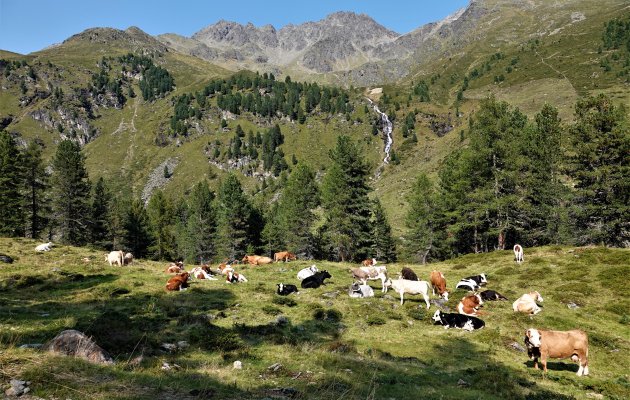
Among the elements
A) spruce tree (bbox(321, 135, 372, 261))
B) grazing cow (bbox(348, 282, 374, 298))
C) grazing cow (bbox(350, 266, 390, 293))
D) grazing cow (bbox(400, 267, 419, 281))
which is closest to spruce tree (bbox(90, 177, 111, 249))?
spruce tree (bbox(321, 135, 372, 261))

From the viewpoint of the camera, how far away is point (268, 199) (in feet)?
548

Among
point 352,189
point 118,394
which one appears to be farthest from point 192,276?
point 352,189

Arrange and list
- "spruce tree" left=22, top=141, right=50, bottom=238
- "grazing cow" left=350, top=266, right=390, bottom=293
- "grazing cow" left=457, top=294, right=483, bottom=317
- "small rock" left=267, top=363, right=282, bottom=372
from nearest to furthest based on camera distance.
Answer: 1. "small rock" left=267, top=363, right=282, bottom=372
2. "grazing cow" left=457, top=294, right=483, bottom=317
3. "grazing cow" left=350, top=266, right=390, bottom=293
4. "spruce tree" left=22, top=141, right=50, bottom=238

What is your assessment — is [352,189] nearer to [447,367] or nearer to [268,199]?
[447,367]

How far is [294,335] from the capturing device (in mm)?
15938

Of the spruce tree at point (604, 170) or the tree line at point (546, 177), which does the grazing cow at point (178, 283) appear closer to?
the tree line at point (546, 177)

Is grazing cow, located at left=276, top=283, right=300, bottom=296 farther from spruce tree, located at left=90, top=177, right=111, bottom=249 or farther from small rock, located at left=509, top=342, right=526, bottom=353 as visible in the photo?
spruce tree, located at left=90, top=177, right=111, bottom=249

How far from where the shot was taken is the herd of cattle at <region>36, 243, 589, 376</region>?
14.1 m

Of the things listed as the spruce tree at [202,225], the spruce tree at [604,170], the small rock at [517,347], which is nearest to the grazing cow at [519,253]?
the spruce tree at [604,170]

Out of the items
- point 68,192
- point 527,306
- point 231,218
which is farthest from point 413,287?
point 68,192

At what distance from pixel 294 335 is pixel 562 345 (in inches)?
411

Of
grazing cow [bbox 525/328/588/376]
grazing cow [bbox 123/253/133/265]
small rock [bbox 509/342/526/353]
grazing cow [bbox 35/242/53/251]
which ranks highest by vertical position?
grazing cow [bbox 35/242/53/251]

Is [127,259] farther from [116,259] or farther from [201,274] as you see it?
[201,274]

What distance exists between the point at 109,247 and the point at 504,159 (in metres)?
77.9
